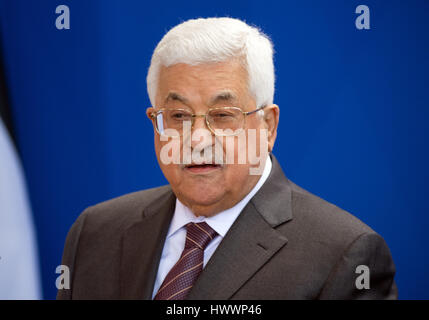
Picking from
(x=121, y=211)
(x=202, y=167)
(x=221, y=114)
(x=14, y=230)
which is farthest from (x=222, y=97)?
(x=14, y=230)

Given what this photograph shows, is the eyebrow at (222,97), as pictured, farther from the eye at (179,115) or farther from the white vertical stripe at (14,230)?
the white vertical stripe at (14,230)

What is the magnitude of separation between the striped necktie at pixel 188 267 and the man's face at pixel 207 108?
0.08 meters

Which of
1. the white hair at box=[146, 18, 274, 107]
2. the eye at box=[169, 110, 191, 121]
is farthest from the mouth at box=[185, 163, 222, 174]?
the white hair at box=[146, 18, 274, 107]

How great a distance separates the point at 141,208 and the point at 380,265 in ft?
2.86

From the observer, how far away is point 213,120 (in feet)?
5.21

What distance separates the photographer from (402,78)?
213 cm

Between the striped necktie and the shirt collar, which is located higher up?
the shirt collar

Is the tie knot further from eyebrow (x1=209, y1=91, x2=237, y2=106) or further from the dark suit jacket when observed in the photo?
eyebrow (x1=209, y1=91, x2=237, y2=106)

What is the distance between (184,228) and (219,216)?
13 cm

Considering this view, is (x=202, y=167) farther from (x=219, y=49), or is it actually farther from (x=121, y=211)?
(x=121, y=211)

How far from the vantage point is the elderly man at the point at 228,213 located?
5.04ft

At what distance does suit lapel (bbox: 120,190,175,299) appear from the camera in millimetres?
1662
